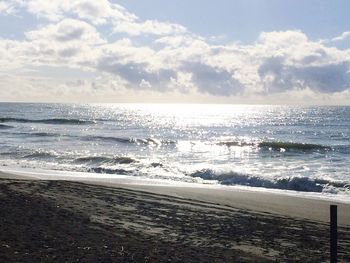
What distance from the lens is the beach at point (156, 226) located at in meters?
7.52

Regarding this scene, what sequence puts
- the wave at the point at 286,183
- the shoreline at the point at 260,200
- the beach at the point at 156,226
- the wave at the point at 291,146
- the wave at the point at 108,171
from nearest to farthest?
the beach at the point at 156,226, the shoreline at the point at 260,200, the wave at the point at 286,183, the wave at the point at 108,171, the wave at the point at 291,146

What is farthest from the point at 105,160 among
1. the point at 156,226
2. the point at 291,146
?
the point at 291,146

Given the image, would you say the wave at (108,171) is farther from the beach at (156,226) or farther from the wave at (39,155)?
the beach at (156,226)

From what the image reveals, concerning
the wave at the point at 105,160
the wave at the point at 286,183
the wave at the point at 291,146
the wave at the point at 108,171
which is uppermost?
the wave at the point at 291,146

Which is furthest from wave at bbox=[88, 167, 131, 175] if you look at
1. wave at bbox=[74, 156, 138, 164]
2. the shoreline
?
the shoreline

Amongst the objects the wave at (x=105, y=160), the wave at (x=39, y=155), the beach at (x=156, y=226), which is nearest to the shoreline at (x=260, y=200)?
the beach at (x=156, y=226)

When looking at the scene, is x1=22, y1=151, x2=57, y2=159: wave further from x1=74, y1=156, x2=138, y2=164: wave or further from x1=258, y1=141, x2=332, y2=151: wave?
x1=258, y1=141, x2=332, y2=151: wave

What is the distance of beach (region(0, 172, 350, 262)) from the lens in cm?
752

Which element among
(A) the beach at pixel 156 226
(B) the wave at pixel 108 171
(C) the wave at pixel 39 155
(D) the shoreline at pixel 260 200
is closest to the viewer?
(A) the beach at pixel 156 226

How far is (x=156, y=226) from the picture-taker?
9.70 meters

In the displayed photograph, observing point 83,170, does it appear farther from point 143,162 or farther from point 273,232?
point 273,232

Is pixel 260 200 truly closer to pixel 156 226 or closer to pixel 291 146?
pixel 156 226

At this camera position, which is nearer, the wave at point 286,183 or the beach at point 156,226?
the beach at point 156,226

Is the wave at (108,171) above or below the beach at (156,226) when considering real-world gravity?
above
